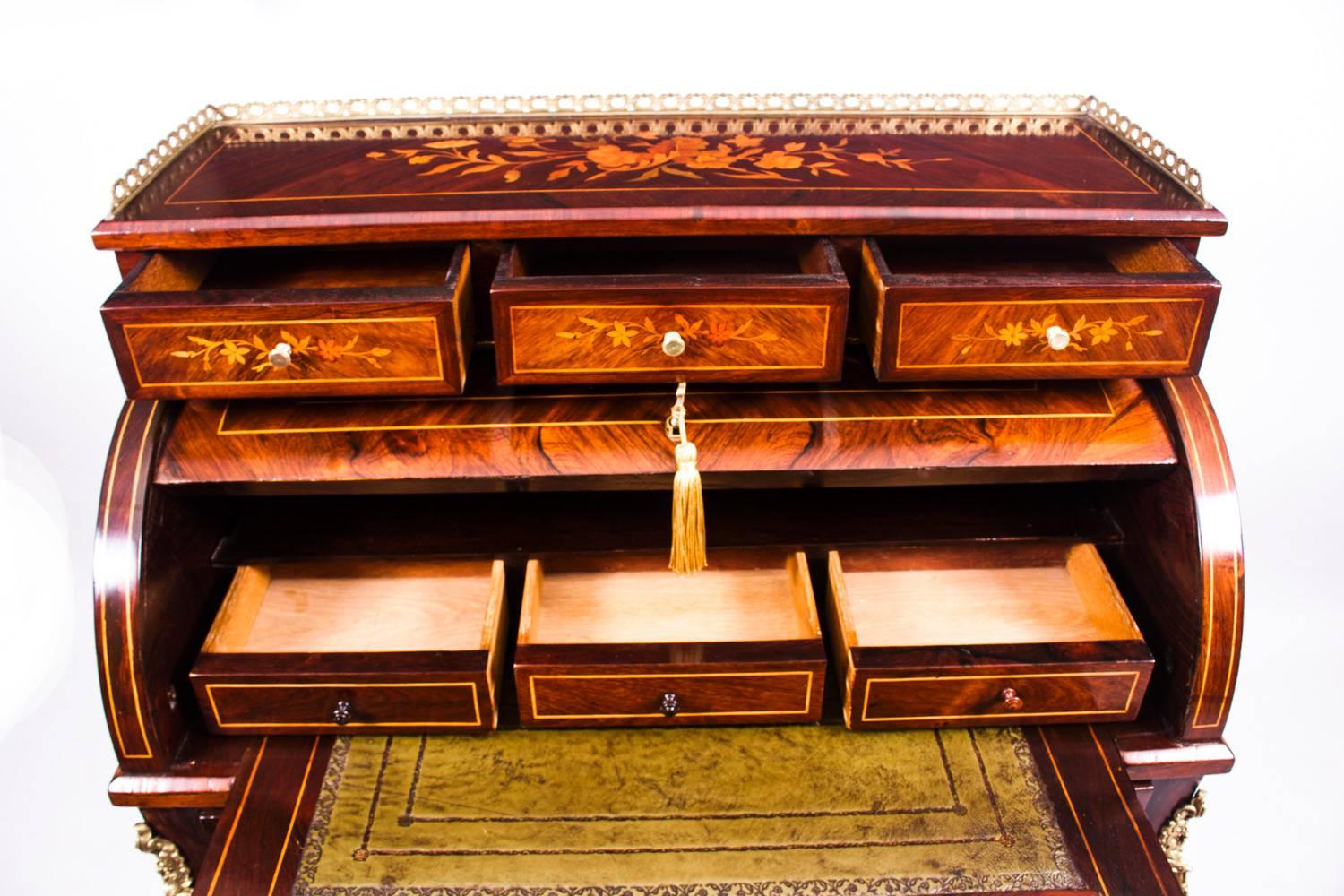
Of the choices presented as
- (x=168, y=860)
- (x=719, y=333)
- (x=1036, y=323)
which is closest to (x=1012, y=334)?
(x=1036, y=323)

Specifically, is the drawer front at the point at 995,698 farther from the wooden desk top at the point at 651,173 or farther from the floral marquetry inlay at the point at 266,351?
the floral marquetry inlay at the point at 266,351

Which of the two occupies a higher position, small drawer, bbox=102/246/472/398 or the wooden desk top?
the wooden desk top

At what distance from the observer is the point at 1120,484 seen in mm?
1479

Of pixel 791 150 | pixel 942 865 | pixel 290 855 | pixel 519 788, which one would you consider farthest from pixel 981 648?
pixel 290 855

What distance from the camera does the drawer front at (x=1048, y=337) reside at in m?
1.17

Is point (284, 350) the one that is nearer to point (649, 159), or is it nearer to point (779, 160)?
point (649, 159)

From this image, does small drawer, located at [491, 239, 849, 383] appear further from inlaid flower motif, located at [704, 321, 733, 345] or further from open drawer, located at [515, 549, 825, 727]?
open drawer, located at [515, 549, 825, 727]

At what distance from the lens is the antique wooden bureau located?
1177 mm

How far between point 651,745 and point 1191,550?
2.22 ft

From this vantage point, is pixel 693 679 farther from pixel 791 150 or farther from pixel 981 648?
pixel 791 150

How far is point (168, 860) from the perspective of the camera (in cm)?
143

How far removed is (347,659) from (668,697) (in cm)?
37

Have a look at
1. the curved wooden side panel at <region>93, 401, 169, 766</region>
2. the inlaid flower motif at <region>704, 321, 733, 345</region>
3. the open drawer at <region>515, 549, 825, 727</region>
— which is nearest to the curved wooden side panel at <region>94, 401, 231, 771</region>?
the curved wooden side panel at <region>93, 401, 169, 766</region>

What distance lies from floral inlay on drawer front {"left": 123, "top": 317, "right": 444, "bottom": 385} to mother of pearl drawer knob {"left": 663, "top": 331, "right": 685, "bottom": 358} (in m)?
0.24
